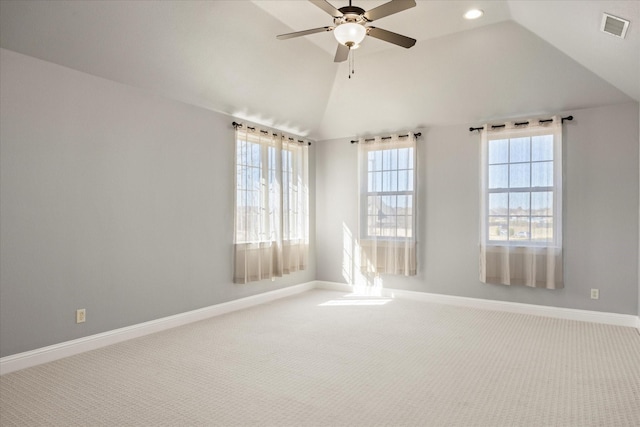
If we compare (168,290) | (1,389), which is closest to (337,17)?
(168,290)

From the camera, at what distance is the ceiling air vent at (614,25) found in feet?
9.84

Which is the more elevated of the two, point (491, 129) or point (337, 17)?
point (337, 17)

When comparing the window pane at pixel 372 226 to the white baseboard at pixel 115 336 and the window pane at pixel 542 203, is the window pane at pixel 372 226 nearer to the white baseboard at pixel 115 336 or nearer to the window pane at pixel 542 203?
the white baseboard at pixel 115 336

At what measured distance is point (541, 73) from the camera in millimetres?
4594

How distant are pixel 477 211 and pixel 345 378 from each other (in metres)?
3.35

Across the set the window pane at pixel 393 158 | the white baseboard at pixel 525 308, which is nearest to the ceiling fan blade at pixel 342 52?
the window pane at pixel 393 158

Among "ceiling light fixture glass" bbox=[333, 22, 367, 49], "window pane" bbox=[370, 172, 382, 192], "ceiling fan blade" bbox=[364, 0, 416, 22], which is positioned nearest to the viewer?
"ceiling fan blade" bbox=[364, 0, 416, 22]

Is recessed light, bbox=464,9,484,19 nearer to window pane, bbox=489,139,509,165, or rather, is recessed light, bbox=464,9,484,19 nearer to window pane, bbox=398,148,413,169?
window pane, bbox=489,139,509,165

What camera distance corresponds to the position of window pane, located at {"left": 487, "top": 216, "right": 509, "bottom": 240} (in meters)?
5.28

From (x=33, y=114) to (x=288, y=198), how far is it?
11.2 feet

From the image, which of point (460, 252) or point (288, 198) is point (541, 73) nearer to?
point (460, 252)

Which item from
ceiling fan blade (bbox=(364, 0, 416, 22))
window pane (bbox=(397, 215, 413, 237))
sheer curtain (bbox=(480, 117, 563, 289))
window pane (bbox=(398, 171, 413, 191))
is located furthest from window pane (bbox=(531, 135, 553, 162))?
ceiling fan blade (bbox=(364, 0, 416, 22))

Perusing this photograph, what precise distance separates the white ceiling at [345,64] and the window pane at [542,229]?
53.6 inches

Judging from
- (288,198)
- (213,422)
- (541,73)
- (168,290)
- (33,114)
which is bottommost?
(213,422)
